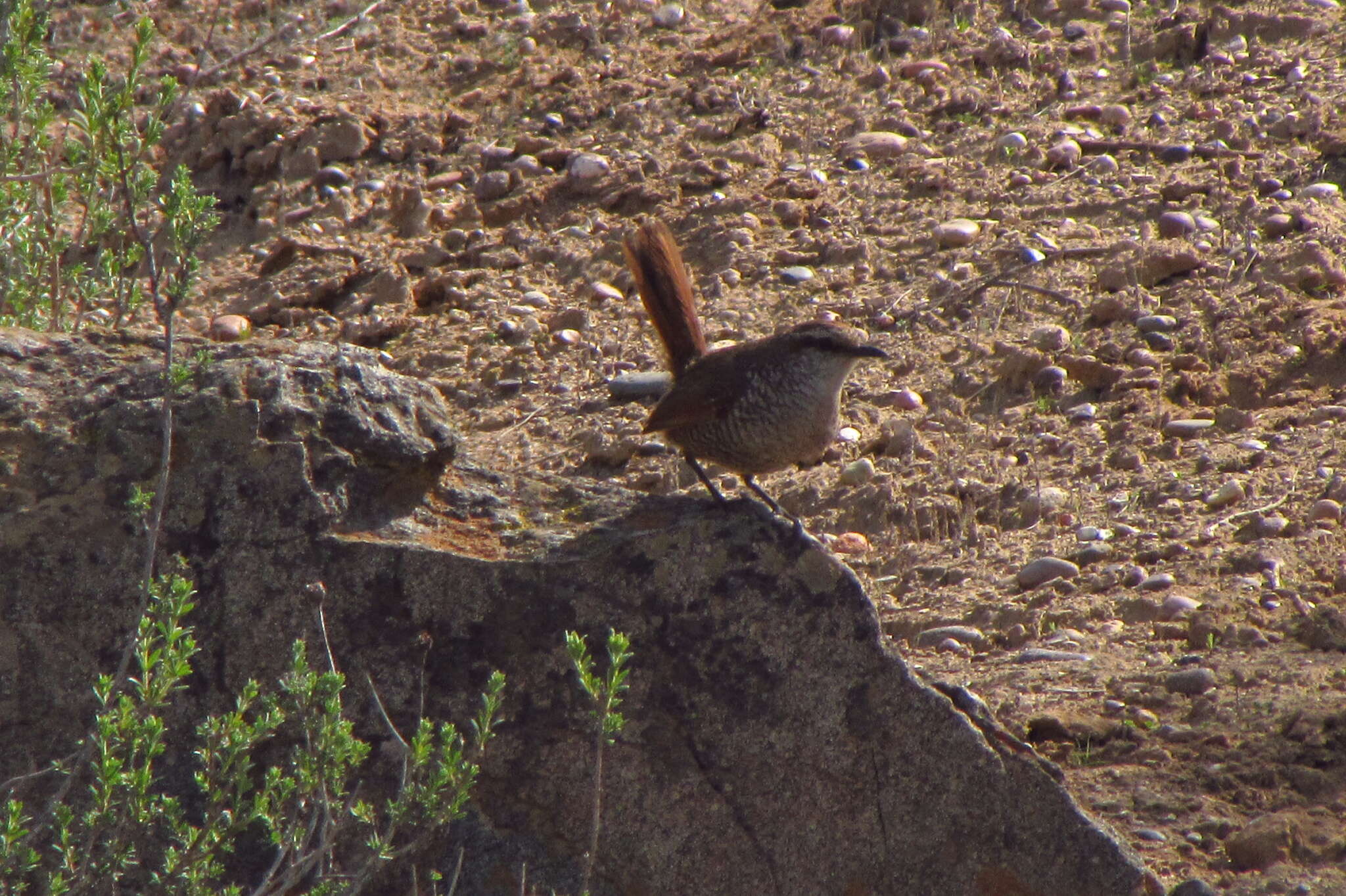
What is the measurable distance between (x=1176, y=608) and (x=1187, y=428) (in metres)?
1.29

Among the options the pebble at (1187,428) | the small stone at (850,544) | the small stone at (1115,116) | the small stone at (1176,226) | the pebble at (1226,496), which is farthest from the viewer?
the small stone at (1115,116)

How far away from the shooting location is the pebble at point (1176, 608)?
16.1 ft

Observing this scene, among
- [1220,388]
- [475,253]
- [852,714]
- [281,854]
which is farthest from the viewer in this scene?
[475,253]

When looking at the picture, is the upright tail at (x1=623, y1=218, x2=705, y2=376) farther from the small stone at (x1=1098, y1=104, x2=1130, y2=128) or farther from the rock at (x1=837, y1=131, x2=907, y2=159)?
the small stone at (x1=1098, y1=104, x2=1130, y2=128)

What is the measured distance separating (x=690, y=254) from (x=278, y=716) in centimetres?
528

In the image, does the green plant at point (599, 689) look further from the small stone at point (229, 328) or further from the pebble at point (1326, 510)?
the small stone at point (229, 328)

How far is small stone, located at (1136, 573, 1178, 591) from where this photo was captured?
16.7 ft

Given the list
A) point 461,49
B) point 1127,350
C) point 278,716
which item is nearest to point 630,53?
point 461,49

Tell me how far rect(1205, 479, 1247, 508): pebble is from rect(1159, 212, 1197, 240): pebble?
195 centimetres

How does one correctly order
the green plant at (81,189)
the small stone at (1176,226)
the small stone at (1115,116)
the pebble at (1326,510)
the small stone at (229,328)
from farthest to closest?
1. the small stone at (1115,116)
2. the small stone at (229,328)
3. the small stone at (1176,226)
4. the pebble at (1326,510)
5. the green plant at (81,189)

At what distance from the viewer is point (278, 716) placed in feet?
8.94

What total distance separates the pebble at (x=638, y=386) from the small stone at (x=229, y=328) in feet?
6.55

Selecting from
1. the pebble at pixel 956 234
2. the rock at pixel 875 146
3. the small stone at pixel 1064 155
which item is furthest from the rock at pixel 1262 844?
the rock at pixel 875 146

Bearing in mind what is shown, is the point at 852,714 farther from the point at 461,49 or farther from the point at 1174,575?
the point at 461,49
